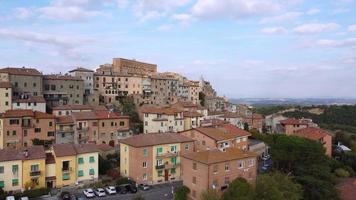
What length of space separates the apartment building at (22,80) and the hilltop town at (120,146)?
0.16 m

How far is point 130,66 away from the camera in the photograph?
102 metres

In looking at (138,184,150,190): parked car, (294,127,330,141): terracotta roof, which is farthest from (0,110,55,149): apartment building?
(294,127,330,141): terracotta roof

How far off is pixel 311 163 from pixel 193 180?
16.3m

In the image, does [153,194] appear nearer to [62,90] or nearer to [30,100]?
[30,100]

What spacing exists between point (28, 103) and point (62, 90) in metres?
10.7

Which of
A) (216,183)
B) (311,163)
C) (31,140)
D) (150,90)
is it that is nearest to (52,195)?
(31,140)

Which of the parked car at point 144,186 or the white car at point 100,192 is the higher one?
the white car at point 100,192

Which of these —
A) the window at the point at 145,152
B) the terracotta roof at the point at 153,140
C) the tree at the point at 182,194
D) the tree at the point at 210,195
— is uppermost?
the terracotta roof at the point at 153,140

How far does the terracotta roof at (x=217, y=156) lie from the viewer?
34603 millimetres

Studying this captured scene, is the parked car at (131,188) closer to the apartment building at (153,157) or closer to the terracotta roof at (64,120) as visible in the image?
the apartment building at (153,157)

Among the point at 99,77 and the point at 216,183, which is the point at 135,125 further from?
the point at 216,183

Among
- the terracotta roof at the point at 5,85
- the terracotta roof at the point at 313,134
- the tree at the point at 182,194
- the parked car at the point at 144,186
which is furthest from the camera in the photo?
the terracotta roof at the point at 313,134

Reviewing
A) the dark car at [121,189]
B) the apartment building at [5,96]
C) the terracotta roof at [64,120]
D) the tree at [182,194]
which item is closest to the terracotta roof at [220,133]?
the tree at [182,194]

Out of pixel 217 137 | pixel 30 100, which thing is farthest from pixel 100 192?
pixel 30 100
